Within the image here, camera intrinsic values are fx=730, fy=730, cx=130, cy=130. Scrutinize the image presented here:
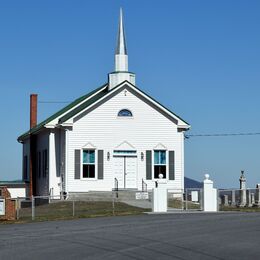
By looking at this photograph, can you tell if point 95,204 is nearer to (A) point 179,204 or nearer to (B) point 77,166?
(B) point 77,166

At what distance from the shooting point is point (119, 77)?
44.3 metres

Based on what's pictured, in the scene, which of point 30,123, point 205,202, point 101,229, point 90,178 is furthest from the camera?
point 30,123

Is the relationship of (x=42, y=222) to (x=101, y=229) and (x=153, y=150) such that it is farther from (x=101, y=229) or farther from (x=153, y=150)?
(x=153, y=150)

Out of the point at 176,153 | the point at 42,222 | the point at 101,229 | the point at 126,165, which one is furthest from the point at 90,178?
the point at 101,229

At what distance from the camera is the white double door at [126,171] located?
1678 inches

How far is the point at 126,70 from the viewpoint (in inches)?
1766

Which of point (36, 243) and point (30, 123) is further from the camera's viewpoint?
point (30, 123)

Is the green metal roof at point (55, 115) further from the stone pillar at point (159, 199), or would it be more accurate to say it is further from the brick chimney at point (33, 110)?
the stone pillar at point (159, 199)

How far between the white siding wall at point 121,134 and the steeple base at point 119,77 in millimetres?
1768

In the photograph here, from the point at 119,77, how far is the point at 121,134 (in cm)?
377

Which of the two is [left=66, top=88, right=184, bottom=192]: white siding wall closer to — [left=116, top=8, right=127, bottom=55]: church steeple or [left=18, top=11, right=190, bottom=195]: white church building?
[left=18, top=11, right=190, bottom=195]: white church building

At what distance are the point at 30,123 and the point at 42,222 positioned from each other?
2806cm

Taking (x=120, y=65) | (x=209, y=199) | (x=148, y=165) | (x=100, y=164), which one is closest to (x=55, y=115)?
(x=120, y=65)

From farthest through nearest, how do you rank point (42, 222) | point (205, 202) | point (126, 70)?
point (126, 70) < point (205, 202) < point (42, 222)
